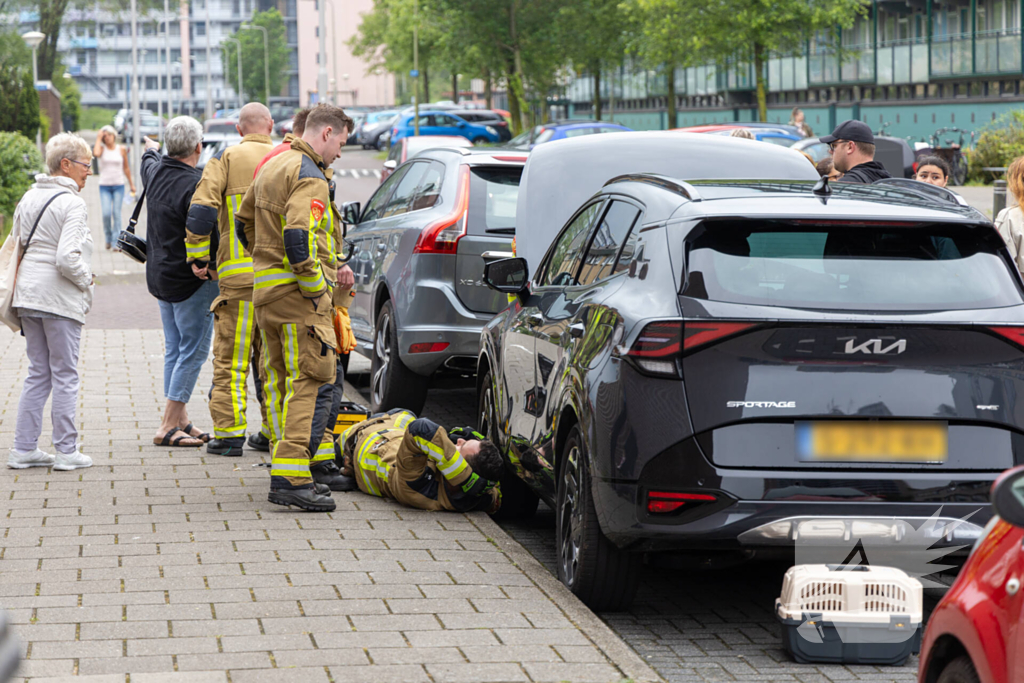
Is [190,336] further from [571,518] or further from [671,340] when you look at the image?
[671,340]

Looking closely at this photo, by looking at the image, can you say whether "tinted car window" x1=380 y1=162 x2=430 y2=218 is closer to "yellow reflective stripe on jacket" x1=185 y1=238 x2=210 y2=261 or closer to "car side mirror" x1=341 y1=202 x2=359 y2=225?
"car side mirror" x1=341 y1=202 x2=359 y2=225

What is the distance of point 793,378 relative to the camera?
15.3 ft

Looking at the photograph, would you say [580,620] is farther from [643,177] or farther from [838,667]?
[643,177]

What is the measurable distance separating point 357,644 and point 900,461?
191 centimetres

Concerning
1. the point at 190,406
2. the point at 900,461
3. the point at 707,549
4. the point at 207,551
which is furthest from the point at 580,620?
the point at 190,406

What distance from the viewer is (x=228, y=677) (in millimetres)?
4254

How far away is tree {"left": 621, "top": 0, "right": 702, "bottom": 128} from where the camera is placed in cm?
4172

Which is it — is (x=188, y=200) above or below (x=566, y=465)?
above

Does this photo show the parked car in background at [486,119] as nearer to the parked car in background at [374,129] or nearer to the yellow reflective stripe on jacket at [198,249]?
the parked car in background at [374,129]

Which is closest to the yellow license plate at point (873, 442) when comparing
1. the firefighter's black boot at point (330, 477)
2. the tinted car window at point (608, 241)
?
the tinted car window at point (608, 241)

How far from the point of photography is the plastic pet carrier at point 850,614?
15.2ft

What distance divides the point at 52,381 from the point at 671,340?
13.5 ft

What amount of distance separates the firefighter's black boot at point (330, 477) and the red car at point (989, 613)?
14.7ft

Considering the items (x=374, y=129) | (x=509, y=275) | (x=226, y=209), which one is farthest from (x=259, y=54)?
(x=509, y=275)
